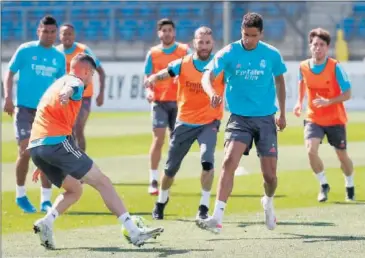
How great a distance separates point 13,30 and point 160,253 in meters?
30.0

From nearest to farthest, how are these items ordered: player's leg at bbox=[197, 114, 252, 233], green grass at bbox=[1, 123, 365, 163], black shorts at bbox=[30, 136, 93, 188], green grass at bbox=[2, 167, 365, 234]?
black shorts at bbox=[30, 136, 93, 188]
player's leg at bbox=[197, 114, 252, 233]
green grass at bbox=[2, 167, 365, 234]
green grass at bbox=[1, 123, 365, 163]

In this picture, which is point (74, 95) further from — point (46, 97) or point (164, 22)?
point (164, 22)

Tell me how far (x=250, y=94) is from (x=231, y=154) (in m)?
0.64

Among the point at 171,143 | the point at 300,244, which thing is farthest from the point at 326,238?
the point at 171,143

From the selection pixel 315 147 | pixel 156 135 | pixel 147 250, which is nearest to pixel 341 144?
pixel 315 147

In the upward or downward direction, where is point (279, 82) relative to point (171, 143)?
upward

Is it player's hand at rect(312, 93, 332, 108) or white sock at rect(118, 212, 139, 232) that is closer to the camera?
white sock at rect(118, 212, 139, 232)

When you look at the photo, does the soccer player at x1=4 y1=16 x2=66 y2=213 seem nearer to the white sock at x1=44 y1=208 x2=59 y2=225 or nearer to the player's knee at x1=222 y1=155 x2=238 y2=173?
the white sock at x1=44 y1=208 x2=59 y2=225

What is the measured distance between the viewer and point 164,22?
1425 centimetres


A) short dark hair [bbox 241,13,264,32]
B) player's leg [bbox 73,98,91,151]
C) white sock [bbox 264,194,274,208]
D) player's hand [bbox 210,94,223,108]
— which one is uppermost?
short dark hair [bbox 241,13,264,32]

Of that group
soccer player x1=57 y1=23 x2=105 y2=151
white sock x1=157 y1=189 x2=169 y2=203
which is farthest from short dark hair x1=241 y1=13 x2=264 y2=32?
soccer player x1=57 y1=23 x2=105 y2=151

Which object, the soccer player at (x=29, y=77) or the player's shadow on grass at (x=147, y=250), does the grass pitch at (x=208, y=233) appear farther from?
the soccer player at (x=29, y=77)

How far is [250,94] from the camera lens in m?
10.3

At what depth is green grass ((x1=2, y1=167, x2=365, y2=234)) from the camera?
11508 mm
